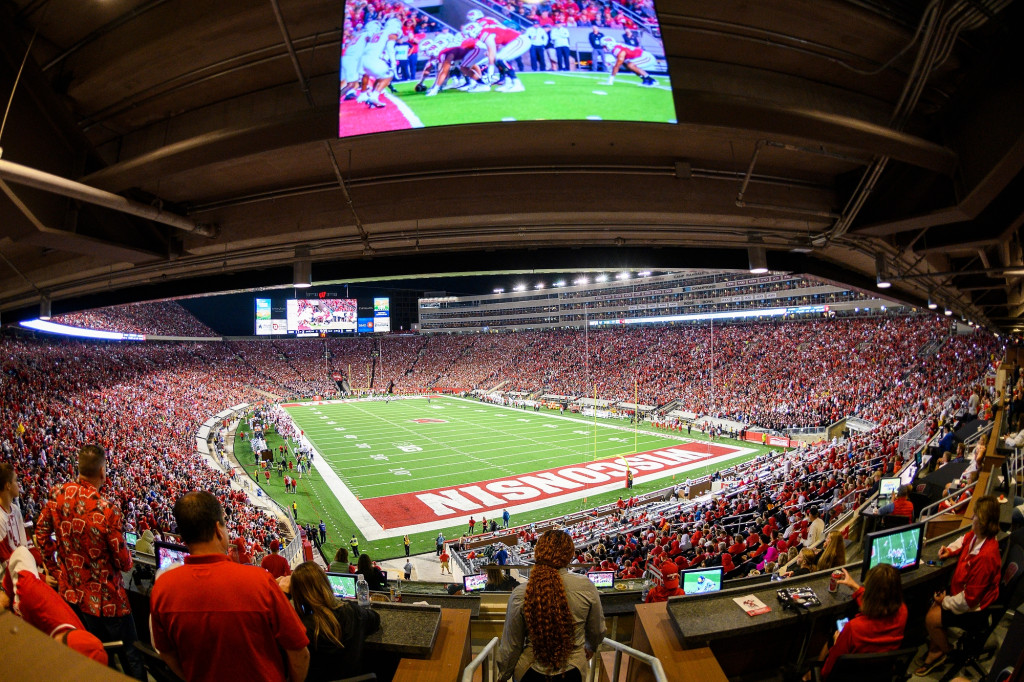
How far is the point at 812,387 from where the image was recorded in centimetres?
3591

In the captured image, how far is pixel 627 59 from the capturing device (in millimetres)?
3158

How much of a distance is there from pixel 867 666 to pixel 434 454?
87.9 feet

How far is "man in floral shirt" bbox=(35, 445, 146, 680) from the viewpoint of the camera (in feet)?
11.5

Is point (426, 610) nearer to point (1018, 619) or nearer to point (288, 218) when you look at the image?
point (1018, 619)

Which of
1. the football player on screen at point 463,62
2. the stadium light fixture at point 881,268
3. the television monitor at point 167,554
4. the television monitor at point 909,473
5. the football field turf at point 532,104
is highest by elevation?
the football player on screen at point 463,62

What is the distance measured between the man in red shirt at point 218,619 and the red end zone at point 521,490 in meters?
16.8

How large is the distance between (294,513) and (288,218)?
16.0m

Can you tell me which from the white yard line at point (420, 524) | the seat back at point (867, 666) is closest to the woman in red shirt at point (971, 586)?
the seat back at point (867, 666)

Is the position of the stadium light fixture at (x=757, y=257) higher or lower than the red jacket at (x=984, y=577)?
higher

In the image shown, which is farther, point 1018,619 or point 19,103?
point 19,103

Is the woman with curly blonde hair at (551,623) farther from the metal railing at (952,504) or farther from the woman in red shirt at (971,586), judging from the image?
the metal railing at (952,504)

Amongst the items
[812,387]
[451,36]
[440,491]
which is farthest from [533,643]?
[812,387]

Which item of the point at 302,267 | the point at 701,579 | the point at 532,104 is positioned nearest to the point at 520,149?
the point at 532,104

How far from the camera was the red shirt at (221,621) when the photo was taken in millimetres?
2043
